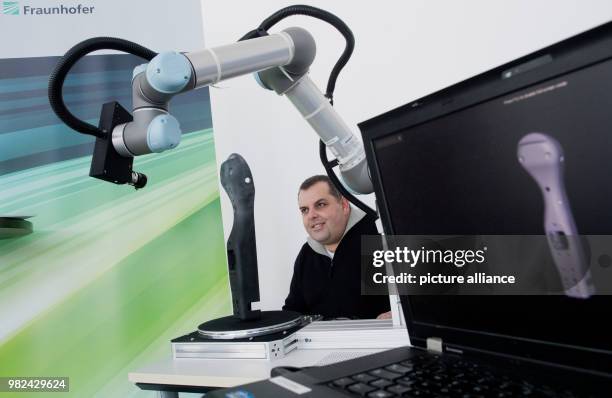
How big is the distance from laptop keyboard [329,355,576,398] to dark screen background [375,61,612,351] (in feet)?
0.22

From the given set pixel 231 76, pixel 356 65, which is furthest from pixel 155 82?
pixel 356 65

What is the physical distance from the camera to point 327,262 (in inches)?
88.1

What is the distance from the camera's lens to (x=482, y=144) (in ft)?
2.20

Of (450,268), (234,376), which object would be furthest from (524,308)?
(234,376)

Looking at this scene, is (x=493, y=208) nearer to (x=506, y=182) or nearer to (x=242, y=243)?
(x=506, y=182)

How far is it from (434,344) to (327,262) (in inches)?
58.0

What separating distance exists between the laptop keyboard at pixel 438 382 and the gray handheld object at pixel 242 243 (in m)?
0.59

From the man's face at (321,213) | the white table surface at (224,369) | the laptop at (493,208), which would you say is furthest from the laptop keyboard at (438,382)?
the man's face at (321,213)

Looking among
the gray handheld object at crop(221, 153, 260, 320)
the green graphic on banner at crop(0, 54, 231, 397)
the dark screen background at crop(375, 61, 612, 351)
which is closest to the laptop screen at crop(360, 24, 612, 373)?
the dark screen background at crop(375, 61, 612, 351)

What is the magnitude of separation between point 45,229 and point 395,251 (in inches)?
68.5

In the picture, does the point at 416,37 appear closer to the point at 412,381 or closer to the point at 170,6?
the point at 170,6

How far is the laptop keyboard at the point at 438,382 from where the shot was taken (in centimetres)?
58

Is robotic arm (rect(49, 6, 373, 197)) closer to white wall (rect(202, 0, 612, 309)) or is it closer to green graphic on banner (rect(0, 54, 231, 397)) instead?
white wall (rect(202, 0, 612, 309))

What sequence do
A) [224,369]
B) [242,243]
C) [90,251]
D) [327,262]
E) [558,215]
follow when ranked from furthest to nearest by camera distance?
[327,262] < [90,251] < [242,243] < [224,369] < [558,215]
